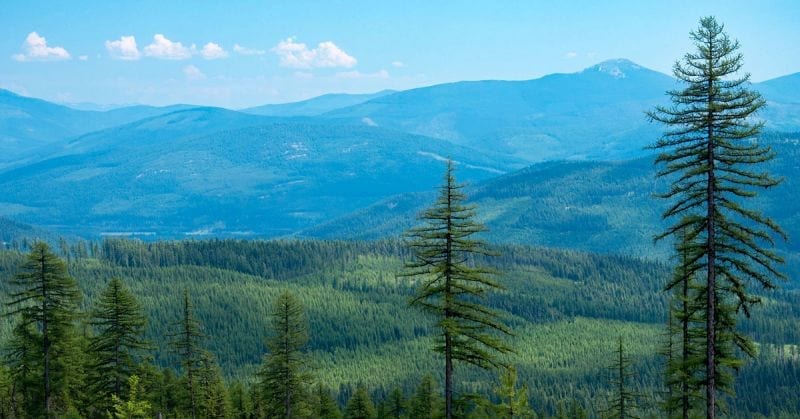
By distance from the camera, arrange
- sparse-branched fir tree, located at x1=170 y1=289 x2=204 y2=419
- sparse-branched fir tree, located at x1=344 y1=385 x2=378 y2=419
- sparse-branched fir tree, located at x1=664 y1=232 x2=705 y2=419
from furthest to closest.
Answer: sparse-branched fir tree, located at x1=344 y1=385 x2=378 y2=419, sparse-branched fir tree, located at x1=170 y1=289 x2=204 y2=419, sparse-branched fir tree, located at x1=664 y1=232 x2=705 y2=419

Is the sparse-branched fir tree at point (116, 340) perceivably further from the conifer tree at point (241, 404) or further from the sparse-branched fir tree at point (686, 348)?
the sparse-branched fir tree at point (686, 348)

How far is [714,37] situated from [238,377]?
166 meters

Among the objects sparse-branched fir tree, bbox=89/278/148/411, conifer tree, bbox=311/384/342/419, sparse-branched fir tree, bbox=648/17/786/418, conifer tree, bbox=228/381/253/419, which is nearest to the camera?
sparse-branched fir tree, bbox=648/17/786/418

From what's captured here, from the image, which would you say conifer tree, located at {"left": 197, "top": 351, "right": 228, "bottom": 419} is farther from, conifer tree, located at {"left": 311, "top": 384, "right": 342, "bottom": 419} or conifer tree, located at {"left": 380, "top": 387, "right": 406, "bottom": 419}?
conifer tree, located at {"left": 380, "top": 387, "right": 406, "bottom": 419}

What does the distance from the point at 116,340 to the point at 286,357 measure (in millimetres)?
12804

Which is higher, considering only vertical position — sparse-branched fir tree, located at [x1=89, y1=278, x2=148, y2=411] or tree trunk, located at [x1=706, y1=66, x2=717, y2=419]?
Answer: tree trunk, located at [x1=706, y1=66, x2=717, y2=419]

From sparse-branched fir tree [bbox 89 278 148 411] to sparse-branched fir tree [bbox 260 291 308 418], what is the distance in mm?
9959

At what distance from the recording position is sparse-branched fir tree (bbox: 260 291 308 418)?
59.0 m

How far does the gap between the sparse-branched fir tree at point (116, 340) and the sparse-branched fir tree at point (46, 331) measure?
2077 mm

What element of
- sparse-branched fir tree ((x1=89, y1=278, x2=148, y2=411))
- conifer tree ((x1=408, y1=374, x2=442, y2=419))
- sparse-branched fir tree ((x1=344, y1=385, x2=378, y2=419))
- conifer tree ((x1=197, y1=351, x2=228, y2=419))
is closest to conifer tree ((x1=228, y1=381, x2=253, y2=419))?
conifer tree ((x1=197, y1=351, x2=228, y2=419))

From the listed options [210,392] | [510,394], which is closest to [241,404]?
[210,392]

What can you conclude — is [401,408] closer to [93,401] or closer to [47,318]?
[93,401]

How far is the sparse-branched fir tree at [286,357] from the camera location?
58969 mm

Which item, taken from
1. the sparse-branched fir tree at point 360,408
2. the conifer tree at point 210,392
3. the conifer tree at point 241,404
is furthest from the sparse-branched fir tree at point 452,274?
the conifer tree at point 241,404
